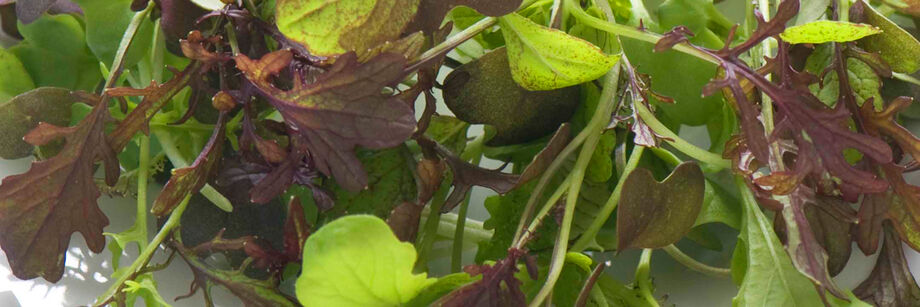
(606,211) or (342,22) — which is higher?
(342,22)

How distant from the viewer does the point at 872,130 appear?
417 millimetres

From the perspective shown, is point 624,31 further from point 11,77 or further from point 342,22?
Result: point 11,77

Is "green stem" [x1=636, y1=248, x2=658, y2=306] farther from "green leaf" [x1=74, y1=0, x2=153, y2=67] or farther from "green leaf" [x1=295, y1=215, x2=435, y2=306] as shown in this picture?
"green leaf" [x1=74, y1=0, x2=153, y2=67]

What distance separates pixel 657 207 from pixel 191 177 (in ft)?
0.70

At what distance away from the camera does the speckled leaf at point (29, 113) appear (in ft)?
1.46

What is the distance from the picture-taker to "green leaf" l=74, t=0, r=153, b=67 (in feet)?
1.51

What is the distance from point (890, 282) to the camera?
439 millimetres

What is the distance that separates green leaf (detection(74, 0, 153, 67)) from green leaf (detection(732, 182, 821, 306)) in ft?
1.09

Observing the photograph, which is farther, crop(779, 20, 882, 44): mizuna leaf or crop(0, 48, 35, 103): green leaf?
crop(0, 48, 35, 103): green leaf

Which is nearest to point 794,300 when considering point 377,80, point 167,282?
point 377,80

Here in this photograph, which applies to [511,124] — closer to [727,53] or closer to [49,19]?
[727,53]

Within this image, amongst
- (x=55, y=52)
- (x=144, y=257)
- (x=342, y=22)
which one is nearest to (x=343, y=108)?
(x=342, y=22)

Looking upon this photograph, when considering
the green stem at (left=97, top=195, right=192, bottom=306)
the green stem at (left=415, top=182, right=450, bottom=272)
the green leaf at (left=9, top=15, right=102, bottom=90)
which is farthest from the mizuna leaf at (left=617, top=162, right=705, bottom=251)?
the green leaf at (left=9, top=15, right=102, bottom=90)

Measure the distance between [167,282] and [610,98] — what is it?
28cm
